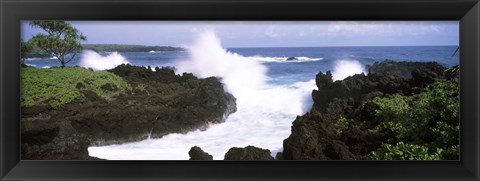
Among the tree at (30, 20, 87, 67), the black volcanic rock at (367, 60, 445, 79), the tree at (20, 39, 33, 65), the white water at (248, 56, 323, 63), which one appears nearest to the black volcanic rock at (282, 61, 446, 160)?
the black volcanic rock at (367, 60, 445, 79)

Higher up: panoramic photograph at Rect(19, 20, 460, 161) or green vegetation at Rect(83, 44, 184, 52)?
green vegetation at Rect(83, 44, 184, 52)

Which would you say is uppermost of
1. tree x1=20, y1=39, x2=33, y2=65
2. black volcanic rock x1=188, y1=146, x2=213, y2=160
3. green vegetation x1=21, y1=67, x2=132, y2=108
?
tree x1=20, y1=39, x2=33, y2=65

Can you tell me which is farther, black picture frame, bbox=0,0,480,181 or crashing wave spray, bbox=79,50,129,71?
crashing wave spray, bbox=79,50,129,71

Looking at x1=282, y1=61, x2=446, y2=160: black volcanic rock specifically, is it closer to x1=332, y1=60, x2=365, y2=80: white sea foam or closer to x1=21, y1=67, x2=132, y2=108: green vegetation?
x1=332, y1=60, x2=365, y2=80: white sea foam

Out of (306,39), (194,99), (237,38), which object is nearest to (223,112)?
(194,99)

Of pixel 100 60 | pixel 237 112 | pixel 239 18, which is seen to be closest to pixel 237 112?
pixel 237 112

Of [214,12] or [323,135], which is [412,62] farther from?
[214,12]

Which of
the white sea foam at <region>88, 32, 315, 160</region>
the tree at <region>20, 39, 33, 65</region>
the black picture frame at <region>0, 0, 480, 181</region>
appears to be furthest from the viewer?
the white sea foam at <region>88, 32, 315, 160</region>

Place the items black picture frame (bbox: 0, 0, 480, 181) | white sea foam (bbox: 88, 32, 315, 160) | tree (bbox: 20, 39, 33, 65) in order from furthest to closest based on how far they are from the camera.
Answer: white sea foam (bbox: 88, 32, 315, 160), tree (bbox: 20, 39, 33, 65), black picture frame (bbox: 0, 0, 480, 181)
